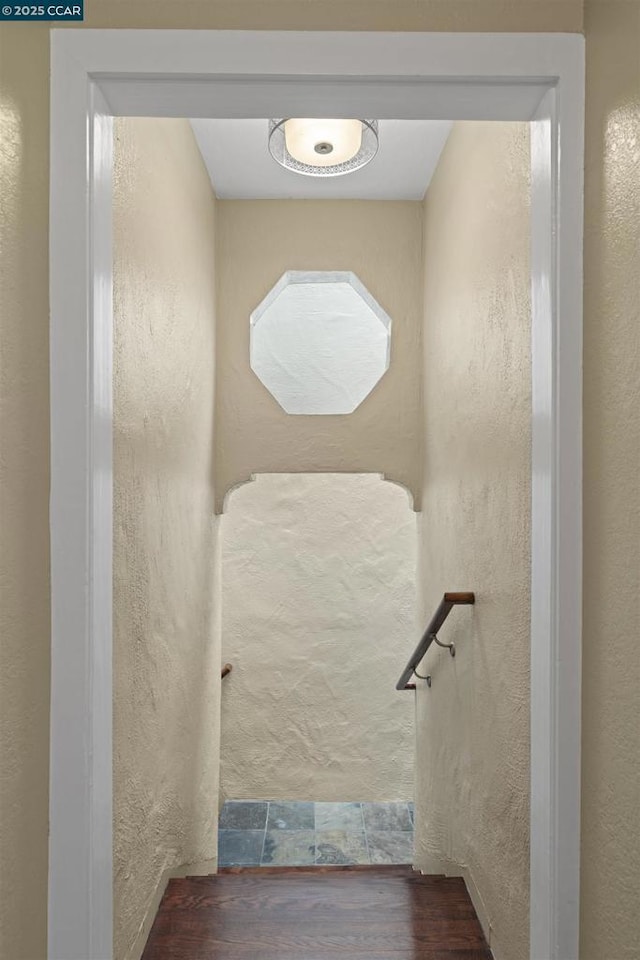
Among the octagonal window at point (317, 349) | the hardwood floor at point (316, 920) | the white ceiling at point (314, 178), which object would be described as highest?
the white ceiling at point (314, 178)

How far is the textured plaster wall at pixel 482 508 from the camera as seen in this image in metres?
1.95

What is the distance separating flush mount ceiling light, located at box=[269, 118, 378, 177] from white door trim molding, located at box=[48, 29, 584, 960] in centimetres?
136

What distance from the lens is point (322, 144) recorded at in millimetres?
2795

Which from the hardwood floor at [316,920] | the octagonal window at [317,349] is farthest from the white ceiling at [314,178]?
the hardwood floor at [316,920]

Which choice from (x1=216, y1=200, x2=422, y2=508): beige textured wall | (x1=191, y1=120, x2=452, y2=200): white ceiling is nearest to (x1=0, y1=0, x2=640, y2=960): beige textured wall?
(x1=191, y1=120, x2=452, y2=200): white ceiling

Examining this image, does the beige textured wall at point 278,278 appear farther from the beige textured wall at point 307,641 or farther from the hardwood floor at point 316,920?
the hardwood floor at point 316,920

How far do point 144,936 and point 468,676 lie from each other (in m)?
1.26

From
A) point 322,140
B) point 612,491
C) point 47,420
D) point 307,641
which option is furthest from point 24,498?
point 307,641

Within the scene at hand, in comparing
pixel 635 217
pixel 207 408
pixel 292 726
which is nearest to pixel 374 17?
pixel 635 217

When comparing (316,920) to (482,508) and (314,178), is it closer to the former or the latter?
(482,508)

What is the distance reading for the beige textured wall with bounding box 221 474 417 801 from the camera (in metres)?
5.14

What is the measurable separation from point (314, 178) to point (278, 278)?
0.51 m

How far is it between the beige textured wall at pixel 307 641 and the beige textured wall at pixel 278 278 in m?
1.29

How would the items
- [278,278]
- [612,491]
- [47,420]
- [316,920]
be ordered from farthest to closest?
[278,278], [316,920], [47,420], [612,491]
